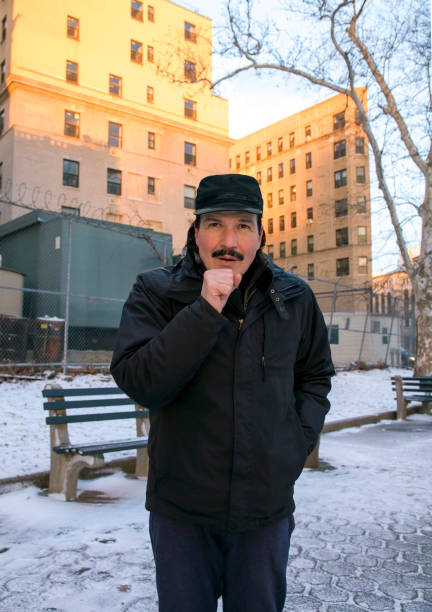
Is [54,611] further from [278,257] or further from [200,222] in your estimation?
[278,257]

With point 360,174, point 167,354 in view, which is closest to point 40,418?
point 167,354

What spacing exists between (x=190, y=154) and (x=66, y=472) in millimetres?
34996

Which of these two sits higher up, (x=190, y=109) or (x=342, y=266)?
(x=190, y=109)

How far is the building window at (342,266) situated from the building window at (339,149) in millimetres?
9727

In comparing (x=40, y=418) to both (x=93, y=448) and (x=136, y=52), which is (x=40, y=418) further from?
(x=136, y=52)

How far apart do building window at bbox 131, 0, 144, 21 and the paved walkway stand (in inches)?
1477

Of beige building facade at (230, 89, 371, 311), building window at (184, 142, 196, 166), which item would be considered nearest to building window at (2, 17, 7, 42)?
building window at (184, 142, 196, 166)

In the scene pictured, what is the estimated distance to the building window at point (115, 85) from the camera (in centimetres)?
3425

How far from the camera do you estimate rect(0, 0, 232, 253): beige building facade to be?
3028 centimetres

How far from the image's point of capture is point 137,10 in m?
36.0

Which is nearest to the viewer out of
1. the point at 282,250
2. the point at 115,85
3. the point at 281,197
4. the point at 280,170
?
the point at 115,85

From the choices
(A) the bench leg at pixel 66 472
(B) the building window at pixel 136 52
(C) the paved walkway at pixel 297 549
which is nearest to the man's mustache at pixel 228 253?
(C) the paved walkway at pixel 297 549

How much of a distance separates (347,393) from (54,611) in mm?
12612

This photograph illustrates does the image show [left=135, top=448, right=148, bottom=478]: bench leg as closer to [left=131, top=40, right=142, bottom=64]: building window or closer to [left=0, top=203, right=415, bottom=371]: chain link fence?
[left=0, top=203, right=415, bottom=371]: chain link fence
